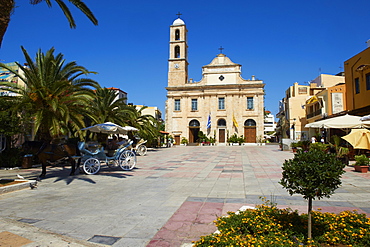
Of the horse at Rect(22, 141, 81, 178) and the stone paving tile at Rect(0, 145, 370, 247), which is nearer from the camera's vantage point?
the stone paving tile at Rect(0, 145, 370, 247)

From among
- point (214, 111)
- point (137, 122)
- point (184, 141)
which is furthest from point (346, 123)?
point (214, 111)

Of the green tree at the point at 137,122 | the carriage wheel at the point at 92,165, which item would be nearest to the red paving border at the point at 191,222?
the carriage wheel at the point at 92,165

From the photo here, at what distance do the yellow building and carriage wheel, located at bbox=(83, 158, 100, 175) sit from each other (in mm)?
16950

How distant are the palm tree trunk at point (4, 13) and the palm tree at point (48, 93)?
4.05 m

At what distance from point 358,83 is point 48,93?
20.4 metres

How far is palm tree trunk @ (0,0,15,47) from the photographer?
22.6 ft

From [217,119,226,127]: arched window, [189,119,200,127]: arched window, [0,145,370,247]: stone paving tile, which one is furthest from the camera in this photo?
[189,119,200,127]: arched window

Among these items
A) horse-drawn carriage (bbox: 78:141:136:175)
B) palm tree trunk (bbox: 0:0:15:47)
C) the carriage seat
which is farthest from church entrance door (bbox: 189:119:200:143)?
palm tree trunk (bbox: 0:0:15:47)

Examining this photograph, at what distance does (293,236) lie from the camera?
376cm

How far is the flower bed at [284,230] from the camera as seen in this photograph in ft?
11.3

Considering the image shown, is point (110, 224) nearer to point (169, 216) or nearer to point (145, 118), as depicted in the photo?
point (169, 216)

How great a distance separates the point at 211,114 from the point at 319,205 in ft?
140

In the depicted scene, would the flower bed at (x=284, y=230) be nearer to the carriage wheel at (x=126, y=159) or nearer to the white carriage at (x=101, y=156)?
the white carriage at (x=101, y=156)

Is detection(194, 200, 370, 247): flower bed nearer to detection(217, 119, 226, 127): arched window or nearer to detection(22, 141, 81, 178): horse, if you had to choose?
detection(22, 141, 81, 178): horse
